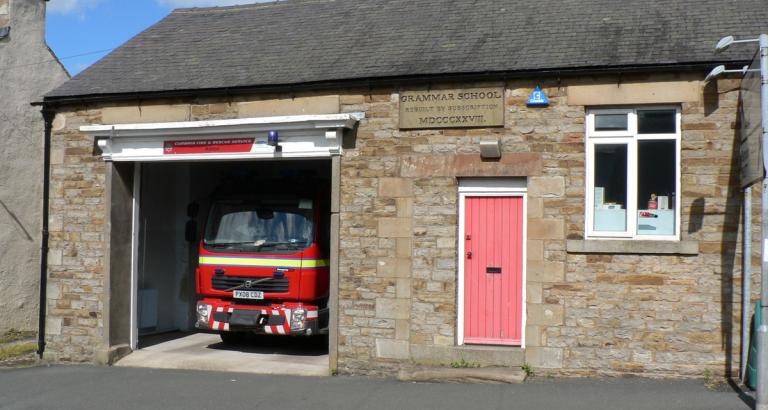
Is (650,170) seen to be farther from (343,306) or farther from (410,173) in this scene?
(343,306)

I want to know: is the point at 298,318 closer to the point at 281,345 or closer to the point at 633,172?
the point at 281,345

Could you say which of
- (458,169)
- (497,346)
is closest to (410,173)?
(458,169)

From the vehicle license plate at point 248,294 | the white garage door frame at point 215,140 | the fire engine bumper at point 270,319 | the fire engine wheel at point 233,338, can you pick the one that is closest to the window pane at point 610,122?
the white garage door frame at point 215,140

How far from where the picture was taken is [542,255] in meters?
9.61

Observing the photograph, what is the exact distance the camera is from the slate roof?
9.77 meters

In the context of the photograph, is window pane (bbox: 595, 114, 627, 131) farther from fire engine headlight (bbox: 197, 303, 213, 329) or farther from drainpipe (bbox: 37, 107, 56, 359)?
drainpipe (bbox: 37, 107, 56, 359)

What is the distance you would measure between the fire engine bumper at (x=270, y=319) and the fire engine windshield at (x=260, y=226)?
88cm

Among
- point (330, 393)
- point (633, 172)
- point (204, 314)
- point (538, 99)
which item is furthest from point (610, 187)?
point (204, 314)

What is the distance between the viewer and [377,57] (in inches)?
433

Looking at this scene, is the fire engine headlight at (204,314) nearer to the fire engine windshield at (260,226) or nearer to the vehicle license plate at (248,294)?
the vehicle license plate at (248,294)

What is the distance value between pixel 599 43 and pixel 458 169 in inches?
92.5

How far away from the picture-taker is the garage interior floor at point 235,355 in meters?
11.0

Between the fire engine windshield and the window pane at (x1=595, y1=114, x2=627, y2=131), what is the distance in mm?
4391

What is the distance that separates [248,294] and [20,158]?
5.98 metres
